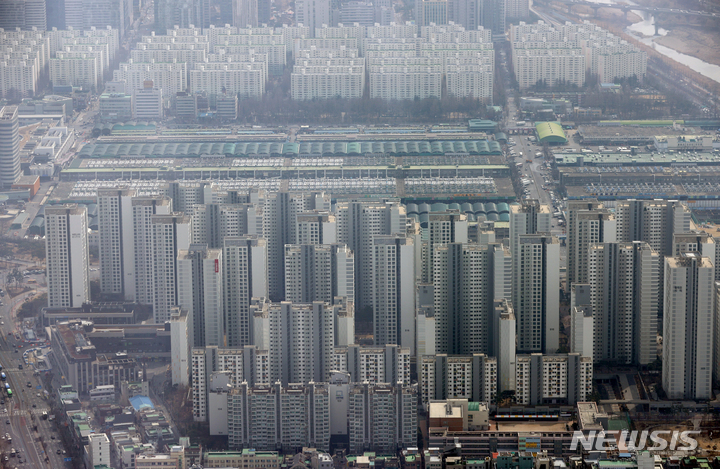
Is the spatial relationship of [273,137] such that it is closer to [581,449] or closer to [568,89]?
[568,89]

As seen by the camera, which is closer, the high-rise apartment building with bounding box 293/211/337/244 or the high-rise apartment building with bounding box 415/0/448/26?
the high-rise apartment building with bounding box 293/211/337/244

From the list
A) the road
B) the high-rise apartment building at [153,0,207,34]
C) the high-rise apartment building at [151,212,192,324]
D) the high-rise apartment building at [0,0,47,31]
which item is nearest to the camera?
the road

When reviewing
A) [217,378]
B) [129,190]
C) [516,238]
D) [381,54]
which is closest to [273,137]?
[381,54]

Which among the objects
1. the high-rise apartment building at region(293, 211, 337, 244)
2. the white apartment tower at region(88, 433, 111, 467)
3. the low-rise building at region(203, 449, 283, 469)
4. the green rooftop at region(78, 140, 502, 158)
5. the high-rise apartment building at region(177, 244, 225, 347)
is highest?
the green rooftop at region(78, 140, 502, 158)

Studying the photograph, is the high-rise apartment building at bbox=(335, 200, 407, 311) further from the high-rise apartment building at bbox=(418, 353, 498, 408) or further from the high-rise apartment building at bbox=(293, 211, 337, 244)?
the high-rise apartment building at bbox=(418, 353, 498, 408)

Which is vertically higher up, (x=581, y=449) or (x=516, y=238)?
(x=516, y=238)

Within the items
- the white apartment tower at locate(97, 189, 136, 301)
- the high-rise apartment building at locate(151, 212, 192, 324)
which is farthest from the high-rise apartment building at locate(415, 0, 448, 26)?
the high-rise apartment building at locate(151, 212, 192, 324)

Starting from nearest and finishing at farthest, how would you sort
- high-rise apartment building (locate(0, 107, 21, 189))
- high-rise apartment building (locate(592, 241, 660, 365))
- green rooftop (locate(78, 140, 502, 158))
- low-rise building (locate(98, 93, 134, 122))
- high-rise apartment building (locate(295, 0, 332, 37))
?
high-rise apartment building (locate(592, 241, 660, 365)), high-rise apartment building (locate(0, 107, 21, 189)), green rooftop (locate(78, 140, 502, 158)), low-rise building (locate(98, 93, 134, 122)), high-rise apartment building (locate(295, 0, 332, 37))

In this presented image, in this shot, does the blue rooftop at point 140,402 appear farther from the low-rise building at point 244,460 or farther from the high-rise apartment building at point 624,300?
the high-rise apartment building at point 624,300
